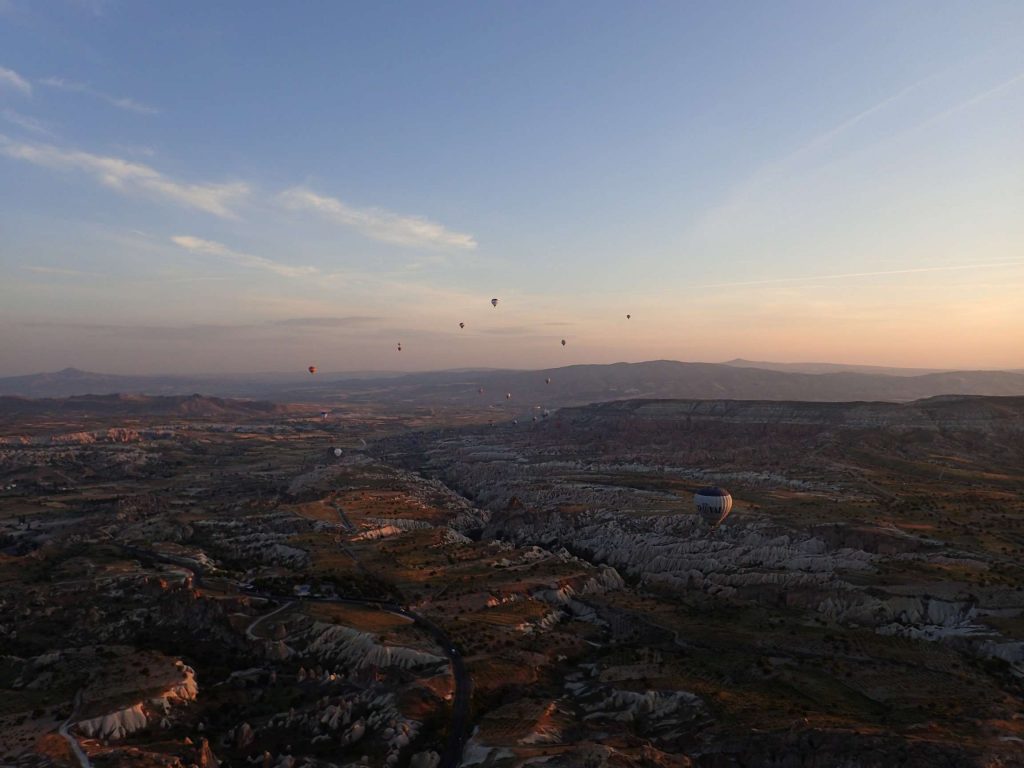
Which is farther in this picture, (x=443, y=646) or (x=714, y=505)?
(x=714, y=505)

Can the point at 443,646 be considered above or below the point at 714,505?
below

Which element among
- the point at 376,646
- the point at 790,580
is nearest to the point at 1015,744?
the point at 790,580

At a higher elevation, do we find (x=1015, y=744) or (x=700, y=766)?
(x=1015, y=744)

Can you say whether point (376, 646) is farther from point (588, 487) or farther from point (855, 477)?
point (855, 477)

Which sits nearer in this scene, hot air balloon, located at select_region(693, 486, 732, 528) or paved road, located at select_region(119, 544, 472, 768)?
paved road, located at select_region(119, 544, 472, 768)
